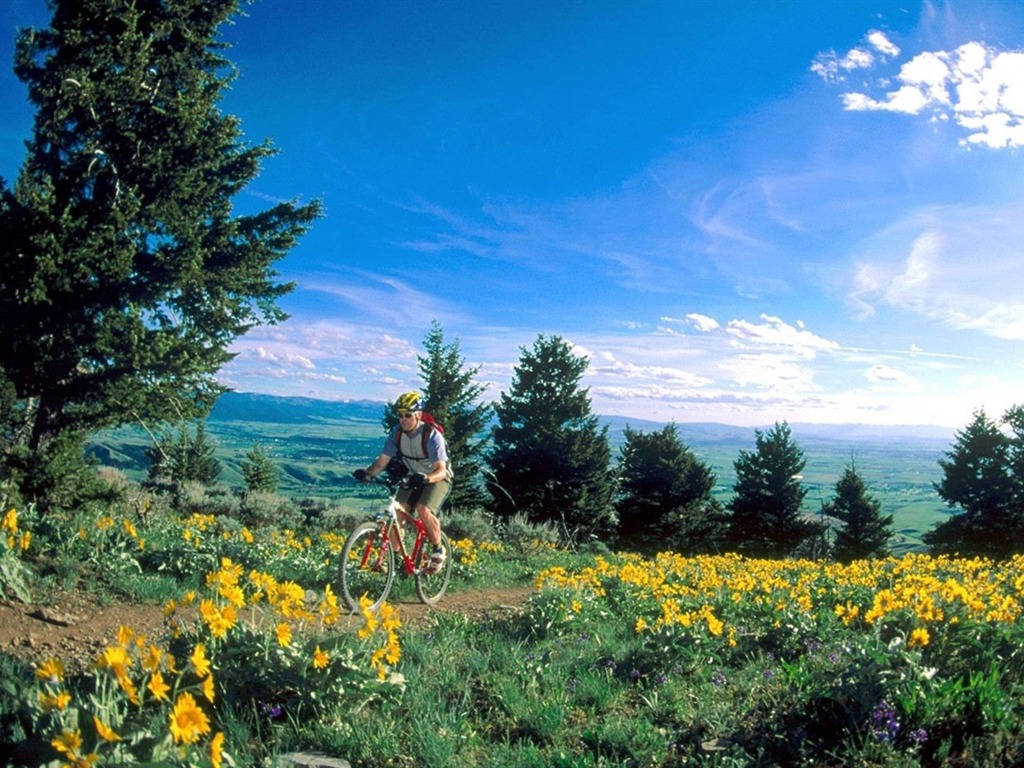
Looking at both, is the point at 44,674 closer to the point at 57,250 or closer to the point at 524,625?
the point at 524,625

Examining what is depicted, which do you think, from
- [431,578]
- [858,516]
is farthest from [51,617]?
[858,516]

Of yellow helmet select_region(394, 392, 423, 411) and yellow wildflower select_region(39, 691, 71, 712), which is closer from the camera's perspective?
yellow wildflower select_region(39, 691, 71, 712)

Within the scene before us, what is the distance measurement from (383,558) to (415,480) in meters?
0.88

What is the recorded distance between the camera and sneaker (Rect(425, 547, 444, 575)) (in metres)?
7.30

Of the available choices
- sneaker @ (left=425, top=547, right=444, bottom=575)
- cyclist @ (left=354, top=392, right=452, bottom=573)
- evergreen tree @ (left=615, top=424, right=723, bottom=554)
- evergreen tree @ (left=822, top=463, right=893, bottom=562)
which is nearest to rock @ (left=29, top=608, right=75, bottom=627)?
cyclist @ (left=354, top=392, right=452, bottom=573)

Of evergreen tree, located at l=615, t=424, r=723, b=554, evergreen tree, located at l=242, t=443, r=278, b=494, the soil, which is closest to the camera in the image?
the soil

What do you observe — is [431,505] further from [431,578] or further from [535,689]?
[535,689]

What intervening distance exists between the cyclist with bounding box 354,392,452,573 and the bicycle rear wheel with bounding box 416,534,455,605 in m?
0.33

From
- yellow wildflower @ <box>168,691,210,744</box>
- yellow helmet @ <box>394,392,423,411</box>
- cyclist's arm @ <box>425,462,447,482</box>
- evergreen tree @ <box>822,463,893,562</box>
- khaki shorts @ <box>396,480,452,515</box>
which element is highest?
yellow helmet @ <box>394,392,423,411</box>

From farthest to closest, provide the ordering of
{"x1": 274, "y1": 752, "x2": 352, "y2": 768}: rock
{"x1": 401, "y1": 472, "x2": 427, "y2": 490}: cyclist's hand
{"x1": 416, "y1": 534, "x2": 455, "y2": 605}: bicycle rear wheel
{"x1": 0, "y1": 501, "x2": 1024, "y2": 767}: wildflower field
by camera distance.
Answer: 1. {"x1": 416, "y1": 534, "x2": 455, "y2": 605}: bicycle rear wheel
2. {"x1": 401, "y1": 472, "x2": 427, "y2": 490}: cyclist's hand
3. {"x1": 274, "y1": 752, "x2": 352, "y2": 768}: rock
4. {"x1": 0, "y1": 501, "x2": 1024, "y2": 767}: wildflower field

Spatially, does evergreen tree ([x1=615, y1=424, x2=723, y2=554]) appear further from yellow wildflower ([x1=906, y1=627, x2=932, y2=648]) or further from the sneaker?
yellow wildflower ([x1=906, y1=627, x2=932, y2=648])

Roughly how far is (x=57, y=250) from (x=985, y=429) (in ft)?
147

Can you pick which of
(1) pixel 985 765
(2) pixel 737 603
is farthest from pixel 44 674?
(2) pixel 737 603

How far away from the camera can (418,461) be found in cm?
702
